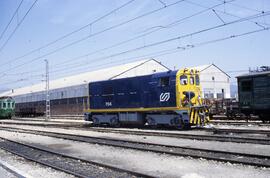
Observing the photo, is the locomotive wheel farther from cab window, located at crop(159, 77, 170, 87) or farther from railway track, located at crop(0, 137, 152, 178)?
railway track, located at crop(0, 137, 152, 178)

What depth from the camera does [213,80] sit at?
57.9m

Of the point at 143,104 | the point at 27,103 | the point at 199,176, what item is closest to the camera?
the point at 199,176

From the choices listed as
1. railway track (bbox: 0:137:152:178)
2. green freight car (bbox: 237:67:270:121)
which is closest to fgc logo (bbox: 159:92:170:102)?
green freight car (bbox: 237:67:270:121)

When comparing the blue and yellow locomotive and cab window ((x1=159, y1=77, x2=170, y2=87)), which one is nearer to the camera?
the blue and yellow locomotive

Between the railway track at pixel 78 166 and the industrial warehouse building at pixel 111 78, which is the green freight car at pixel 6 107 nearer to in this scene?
the industrial warehouse building at pixel 111 78

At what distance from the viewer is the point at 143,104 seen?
22.9 metres

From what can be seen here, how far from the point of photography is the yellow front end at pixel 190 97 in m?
20.3

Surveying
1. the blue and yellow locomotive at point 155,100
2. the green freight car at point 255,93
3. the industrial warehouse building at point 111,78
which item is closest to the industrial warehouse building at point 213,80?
the industrial warehouse building at point 111,78

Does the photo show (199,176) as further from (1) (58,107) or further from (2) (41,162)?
(1) (58,107)

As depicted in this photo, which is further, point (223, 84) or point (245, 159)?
point (223, 84)

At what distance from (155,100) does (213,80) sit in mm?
37799

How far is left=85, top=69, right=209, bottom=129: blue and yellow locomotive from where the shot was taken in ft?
67.4

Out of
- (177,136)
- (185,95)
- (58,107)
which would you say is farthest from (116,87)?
(58,107)

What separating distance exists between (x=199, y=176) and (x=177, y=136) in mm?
8747
